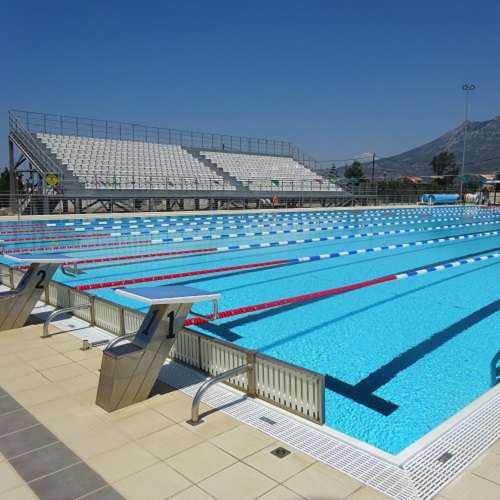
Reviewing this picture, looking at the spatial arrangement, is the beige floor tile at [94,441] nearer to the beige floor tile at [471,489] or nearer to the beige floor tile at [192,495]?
the beige floor tile at [192,495]

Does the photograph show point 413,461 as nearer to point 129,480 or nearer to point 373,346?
point 129,480

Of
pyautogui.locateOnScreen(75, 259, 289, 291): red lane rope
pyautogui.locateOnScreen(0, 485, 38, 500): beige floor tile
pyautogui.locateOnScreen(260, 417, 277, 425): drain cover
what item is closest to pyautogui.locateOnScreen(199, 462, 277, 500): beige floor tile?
pyautogui.locateOnScreen(260, 417, 277, 425): drain cover

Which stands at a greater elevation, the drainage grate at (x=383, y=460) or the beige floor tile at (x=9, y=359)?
the beige floor tile at (x=9, y=359)

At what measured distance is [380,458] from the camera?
7.82ft

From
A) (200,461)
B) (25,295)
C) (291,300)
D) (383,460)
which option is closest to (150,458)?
(200,461)

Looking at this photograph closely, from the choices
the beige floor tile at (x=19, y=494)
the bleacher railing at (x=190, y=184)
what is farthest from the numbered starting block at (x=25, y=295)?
the bleacher railing at (x=190, y=184)

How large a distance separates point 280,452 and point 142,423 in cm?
85

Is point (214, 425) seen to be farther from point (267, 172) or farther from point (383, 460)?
point (267, 172)

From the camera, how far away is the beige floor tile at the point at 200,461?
7.41 feet

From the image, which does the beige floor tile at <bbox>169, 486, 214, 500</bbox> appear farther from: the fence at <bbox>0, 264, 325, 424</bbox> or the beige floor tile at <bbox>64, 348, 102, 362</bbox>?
the beige floor tile at <bbox>64, 348, 102, 362</bbox>

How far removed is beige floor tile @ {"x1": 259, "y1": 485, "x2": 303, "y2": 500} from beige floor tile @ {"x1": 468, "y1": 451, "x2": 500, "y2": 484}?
0.86 meters

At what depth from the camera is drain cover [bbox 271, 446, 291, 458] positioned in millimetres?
2400

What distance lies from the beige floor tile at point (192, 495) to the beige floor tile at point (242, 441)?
33cm

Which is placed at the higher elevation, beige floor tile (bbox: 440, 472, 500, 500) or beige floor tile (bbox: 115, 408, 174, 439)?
beige floor tile (bbox: 440, 472, 500, 500)
